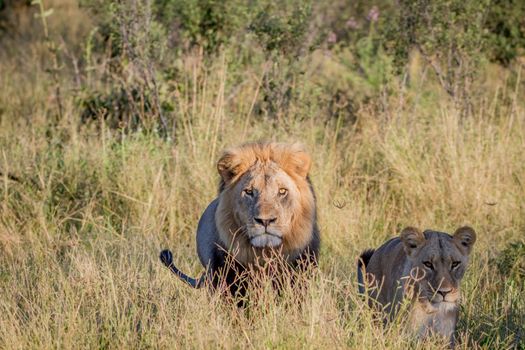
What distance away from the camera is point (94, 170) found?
8.16 meters

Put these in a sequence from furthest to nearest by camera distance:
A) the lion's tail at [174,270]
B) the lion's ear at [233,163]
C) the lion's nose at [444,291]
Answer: the lion's tail at [174,270] → the lion's ear at [233,163] → the lion's nose at [444,291]

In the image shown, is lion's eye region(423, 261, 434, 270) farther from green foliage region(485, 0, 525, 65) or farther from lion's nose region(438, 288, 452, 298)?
green foliage region(485, 0, 525, 65)

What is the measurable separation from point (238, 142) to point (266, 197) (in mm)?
3170

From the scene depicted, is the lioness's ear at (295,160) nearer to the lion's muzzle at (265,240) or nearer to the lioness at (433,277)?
the lion's muzzle at (265,240)

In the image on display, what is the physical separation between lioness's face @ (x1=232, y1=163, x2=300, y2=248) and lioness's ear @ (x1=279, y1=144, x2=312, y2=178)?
8cm

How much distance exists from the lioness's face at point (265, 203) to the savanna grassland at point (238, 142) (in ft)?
0.99

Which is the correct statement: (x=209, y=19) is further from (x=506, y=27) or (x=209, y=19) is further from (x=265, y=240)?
(x=265, y=240)

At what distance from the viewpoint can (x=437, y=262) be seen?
466cm

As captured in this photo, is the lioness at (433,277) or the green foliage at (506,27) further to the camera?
the green foliage at (506,27)

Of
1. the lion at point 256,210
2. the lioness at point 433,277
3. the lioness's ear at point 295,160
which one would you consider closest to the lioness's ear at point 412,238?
the lioness at point 433,277

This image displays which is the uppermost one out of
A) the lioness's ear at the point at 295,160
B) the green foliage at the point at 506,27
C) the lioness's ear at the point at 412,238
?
the lioness's ear at the point at 295,160

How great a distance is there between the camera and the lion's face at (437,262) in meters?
4.59

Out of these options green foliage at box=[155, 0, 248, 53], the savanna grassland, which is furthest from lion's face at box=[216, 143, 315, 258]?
green foliage at box=[155, 0, 248, 53]

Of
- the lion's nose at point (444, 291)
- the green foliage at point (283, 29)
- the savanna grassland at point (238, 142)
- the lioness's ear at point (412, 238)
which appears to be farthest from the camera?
the green foliage at point (283, 29)
